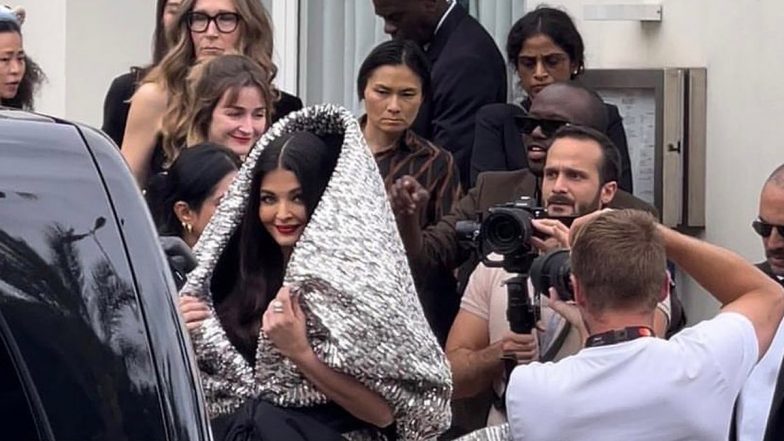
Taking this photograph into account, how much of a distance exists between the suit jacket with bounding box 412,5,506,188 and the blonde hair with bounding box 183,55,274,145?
1.06 m

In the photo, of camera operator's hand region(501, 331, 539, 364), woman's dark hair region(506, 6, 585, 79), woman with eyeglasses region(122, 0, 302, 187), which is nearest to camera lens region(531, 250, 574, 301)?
camera operator's hand region(501, 331, 539, 364)

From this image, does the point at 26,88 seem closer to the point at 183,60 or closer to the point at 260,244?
the point at 183,60

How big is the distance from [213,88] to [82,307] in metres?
3.39

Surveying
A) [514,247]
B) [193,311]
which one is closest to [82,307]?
[193,311]

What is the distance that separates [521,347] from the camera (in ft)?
16.6

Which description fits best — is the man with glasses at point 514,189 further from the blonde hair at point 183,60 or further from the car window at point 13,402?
the car window at point 13,402

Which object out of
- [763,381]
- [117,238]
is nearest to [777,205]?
[763,381]

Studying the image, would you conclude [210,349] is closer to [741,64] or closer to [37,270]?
[37,270]

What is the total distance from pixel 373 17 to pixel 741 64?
254 centimetres

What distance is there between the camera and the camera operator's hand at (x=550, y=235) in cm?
481

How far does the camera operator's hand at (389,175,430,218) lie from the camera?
5.28 m

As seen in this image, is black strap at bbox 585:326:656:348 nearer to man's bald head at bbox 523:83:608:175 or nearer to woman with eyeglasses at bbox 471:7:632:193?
man's bald head at bbox 523:83:608:175

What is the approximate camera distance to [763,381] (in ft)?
17.1

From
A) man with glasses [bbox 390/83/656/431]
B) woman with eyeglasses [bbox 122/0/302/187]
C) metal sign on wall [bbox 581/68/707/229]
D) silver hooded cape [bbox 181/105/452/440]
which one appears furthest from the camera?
metal sign on wall [bbox 581/68/707/229]
